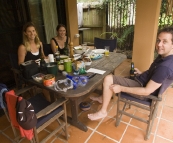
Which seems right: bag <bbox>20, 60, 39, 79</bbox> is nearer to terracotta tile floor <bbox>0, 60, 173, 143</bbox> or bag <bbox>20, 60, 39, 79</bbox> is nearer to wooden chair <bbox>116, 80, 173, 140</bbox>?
terracotta tile floor <bbox>0, 60, 173, 143</bbox>

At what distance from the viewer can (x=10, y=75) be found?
297 centimetres

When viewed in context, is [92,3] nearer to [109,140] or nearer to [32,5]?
[32,5]

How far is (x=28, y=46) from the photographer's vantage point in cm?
220

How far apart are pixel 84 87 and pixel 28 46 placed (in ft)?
4.25

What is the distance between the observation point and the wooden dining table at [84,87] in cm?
134

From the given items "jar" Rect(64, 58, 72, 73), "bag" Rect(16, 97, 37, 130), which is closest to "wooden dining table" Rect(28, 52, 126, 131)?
"jar" Rect(64, 58, 72, 73)

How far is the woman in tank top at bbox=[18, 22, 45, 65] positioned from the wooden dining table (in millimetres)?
688

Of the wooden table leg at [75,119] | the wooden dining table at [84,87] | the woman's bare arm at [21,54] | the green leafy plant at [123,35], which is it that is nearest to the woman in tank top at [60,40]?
the woman's bare arm at [21,54]

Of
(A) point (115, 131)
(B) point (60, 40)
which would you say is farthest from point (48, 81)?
(B) point (60, 40)

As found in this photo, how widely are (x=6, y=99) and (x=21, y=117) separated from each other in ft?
0.76

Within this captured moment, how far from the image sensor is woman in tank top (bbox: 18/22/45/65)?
2105 mm

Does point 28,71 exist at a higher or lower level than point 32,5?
lower

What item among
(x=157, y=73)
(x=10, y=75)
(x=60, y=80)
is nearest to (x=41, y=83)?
(x=60, y=80)

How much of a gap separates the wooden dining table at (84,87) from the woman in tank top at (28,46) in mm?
688
